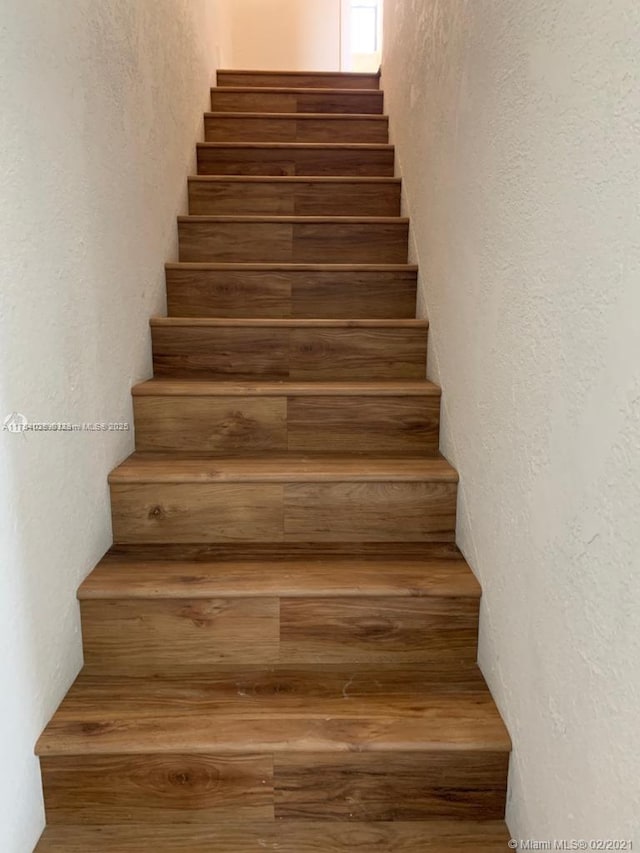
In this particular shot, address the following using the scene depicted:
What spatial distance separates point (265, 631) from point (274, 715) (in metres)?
0.18

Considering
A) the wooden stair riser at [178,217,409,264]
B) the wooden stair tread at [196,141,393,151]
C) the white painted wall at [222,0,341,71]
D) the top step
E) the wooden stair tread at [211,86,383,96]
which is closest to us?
the wooden stair riser at [178,217,409,264]

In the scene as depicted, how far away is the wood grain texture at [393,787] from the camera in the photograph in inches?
42.2

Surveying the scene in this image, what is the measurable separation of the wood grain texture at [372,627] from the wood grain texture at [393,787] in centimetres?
23

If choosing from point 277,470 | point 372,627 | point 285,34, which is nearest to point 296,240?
point 277,470

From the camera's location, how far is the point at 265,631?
1.27m

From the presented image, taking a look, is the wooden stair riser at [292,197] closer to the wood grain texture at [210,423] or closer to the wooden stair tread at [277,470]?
the wood grain texture at [210,423]

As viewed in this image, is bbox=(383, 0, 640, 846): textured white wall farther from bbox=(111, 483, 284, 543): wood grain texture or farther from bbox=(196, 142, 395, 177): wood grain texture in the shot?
bbox=(196, 142, 395, 177): wood grain texture

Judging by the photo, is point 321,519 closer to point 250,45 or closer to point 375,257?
point 375,257

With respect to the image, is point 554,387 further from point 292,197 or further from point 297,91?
point 297,91

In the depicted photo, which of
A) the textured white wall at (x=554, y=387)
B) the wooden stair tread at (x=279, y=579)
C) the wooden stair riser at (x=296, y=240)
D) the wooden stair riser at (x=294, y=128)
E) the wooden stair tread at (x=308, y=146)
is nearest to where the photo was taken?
the textured white wall at (x=554, y=387)

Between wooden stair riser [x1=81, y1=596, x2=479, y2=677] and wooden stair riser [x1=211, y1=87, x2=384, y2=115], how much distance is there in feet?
8.64

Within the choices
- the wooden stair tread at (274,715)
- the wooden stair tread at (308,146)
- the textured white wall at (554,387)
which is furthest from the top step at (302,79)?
the wooden stair tread at (274,715)

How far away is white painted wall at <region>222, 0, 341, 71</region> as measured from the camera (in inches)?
168

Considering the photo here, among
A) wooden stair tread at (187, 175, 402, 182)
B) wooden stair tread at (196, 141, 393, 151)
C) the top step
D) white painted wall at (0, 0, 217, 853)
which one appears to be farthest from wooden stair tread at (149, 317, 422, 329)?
the top step
